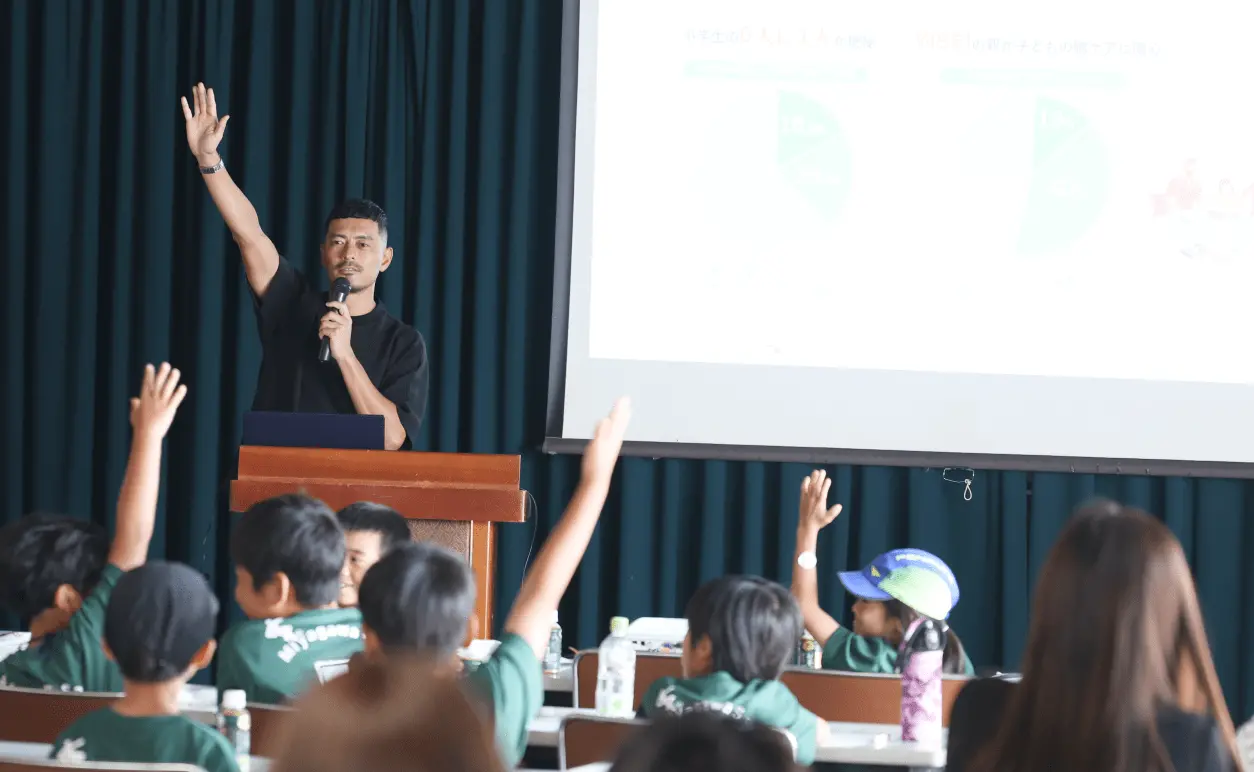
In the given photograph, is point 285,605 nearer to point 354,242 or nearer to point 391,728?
point 391,728

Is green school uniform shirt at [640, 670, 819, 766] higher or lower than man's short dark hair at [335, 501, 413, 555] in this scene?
lower

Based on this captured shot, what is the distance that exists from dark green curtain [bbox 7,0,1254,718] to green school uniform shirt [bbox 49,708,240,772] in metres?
3.31

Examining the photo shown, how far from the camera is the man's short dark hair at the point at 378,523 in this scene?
286cm

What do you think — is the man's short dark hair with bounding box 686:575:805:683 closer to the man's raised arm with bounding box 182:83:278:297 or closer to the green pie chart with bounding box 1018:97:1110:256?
the man's raised arm with bounding box 182:83:278:297

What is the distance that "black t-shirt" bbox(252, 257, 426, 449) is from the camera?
405 centimetres

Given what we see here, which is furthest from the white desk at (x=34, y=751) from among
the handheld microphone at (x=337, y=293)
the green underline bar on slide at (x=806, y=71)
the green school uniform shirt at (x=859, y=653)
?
the green underline bar on slide at (x=806, y=71)

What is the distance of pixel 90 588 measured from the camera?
7.73 ft

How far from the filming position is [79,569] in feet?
7.72

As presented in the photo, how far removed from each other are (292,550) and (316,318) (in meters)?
1.98

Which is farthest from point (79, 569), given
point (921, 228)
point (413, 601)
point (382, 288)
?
point (921, 228)

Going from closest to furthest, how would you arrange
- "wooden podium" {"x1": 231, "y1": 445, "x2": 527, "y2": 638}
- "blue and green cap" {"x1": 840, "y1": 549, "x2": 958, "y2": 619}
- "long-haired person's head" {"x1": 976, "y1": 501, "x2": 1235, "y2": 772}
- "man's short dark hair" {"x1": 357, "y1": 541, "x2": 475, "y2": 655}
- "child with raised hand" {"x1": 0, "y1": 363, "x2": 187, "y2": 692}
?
1. "long-haired person's head" {"x1": 976, "y1": 501, "x2": 1235, "y2": 772}
2. "man's short dark hair" {"x1": 357, "y1": 541, "x2": 475, "y2": 655}
3. "child with raised hand" {"x1": 0, "y1": 363, "x2": 187, "y2": 692}
4. "blue and green cap" {"x1": 840, "y1": 549, "x2": 958, "y2": 619}
5. "wooden podium" {"x1": 231, "y1": 445, "x2": 527, "y2": 638}

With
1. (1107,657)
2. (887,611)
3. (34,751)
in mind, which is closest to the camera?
(1107,657)

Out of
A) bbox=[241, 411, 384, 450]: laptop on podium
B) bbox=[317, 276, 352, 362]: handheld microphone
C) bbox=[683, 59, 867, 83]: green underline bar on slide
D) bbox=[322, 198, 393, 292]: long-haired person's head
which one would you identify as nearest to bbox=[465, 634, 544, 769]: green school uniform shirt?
bbox=[241, 411, 384, 450]: laptop on podium

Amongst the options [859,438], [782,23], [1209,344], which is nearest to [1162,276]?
[1209,344]
